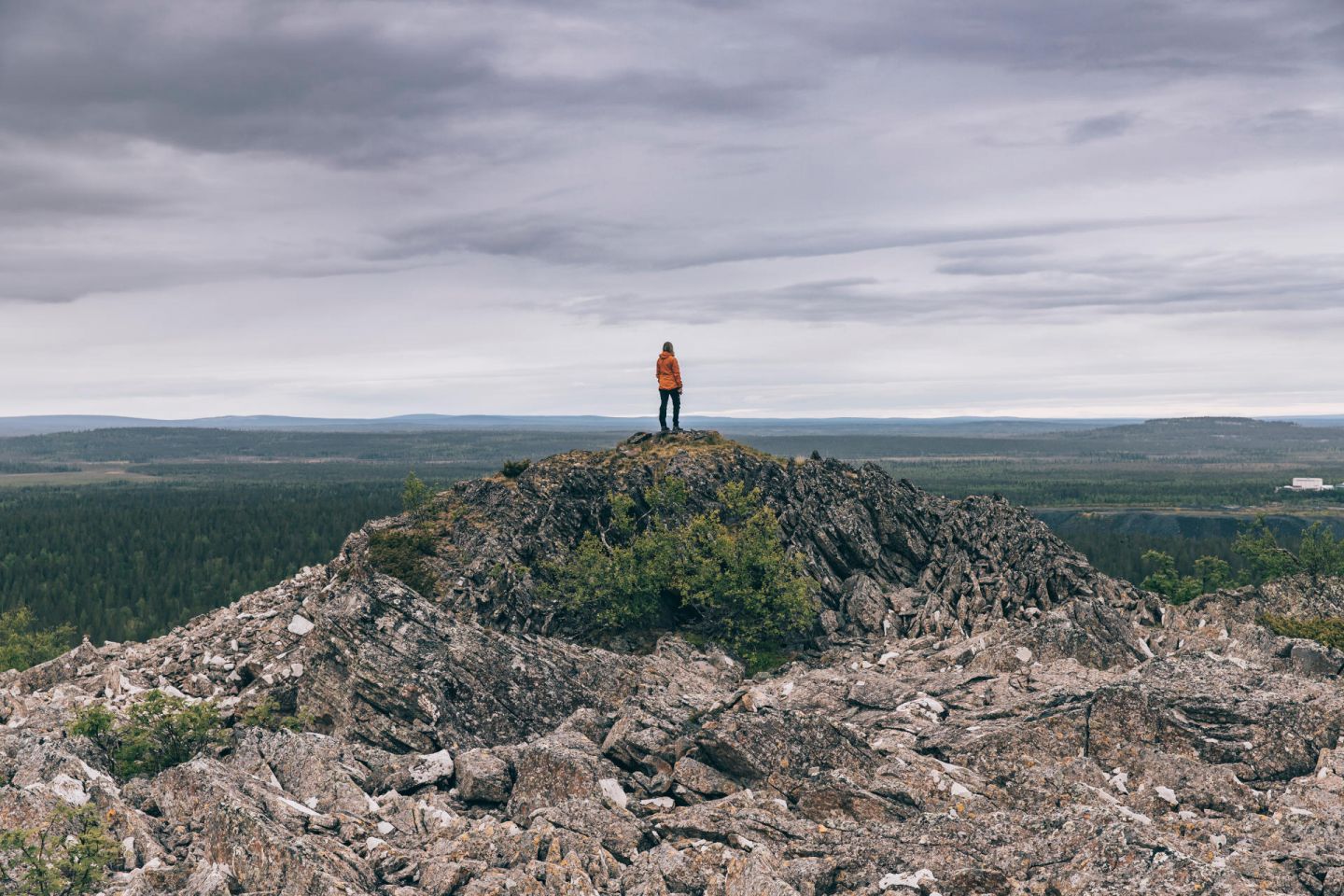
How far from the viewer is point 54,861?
2050 centimetres

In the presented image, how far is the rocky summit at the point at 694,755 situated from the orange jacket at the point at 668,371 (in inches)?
522

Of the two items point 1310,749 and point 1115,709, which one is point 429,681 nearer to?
point 1115,709

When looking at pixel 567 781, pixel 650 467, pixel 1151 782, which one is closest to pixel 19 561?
pixel 650 467

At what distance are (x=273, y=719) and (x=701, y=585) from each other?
2215cm

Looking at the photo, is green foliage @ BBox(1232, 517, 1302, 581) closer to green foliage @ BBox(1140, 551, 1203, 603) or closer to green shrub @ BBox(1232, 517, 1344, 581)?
green shrub @ BBox(1232, 517, 1344, 581)

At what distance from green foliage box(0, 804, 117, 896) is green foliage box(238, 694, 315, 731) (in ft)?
33.9

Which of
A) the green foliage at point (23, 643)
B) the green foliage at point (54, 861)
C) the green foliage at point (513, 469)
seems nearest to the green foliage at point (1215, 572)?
the green foliage at point (513, 469)

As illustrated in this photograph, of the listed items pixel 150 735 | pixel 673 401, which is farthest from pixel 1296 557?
pixel 150 735

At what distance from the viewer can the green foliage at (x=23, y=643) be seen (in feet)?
274

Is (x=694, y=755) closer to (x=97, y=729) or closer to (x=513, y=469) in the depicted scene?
(x=97, y=729)

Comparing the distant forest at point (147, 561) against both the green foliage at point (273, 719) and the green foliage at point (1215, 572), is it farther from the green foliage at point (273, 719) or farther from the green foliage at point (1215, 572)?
the green foliage at point (1215, 572)

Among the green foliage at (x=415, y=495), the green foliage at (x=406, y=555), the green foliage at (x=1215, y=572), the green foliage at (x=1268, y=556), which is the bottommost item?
the green foliage at (x=1215, y=572)

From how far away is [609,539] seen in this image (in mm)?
53219

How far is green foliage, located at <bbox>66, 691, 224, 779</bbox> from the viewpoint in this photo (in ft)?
96.9
